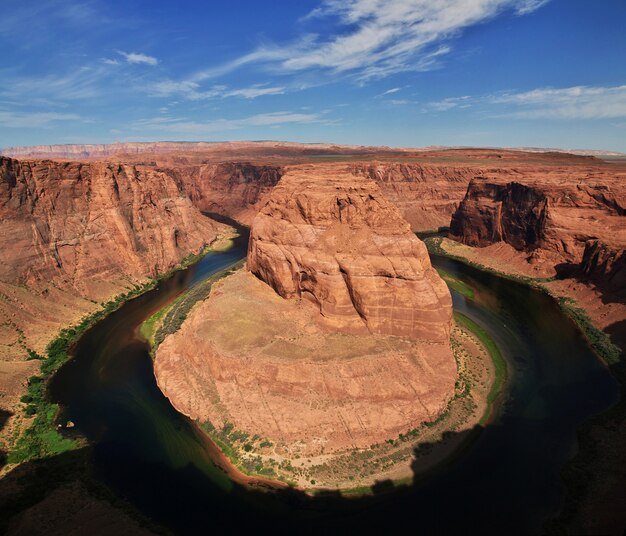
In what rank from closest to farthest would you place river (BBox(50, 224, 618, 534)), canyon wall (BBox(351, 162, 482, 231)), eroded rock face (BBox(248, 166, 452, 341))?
river (BBox(50, 224, 618, 534)) < eroded rock face (BBox(248, 166, 452, 341)) < canyon wall (BBox(351, 162, 482, 231))

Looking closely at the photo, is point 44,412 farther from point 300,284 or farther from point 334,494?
point 334,494

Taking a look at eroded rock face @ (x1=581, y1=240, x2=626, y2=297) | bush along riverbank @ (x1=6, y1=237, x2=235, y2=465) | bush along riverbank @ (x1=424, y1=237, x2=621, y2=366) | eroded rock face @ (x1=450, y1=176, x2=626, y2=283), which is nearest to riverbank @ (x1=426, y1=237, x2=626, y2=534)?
bush along riverbank @ (x1=424, y1=237, x2=621, y2=366)

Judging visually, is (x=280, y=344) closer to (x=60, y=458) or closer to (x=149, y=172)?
(x=60, y=458)

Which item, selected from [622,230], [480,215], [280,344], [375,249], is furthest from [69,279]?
[622,230]

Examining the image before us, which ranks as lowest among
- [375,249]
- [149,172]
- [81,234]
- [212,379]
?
[212,379]

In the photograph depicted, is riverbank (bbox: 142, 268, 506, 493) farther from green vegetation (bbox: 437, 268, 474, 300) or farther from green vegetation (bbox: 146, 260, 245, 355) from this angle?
green vegetation (bbox: 437, 268, 474, 300)

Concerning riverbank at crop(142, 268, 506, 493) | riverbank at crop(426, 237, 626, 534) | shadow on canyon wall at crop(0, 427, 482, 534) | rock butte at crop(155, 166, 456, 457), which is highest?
rock butte at crop(155, 166, 456, 457)

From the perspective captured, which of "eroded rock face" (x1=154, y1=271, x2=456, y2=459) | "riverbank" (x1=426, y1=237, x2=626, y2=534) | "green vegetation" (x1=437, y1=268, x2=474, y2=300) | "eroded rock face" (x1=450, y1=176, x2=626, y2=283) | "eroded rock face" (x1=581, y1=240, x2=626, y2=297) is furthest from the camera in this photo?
"green vegetation" (x1=437, y1=268, x2=474, y2=300)
